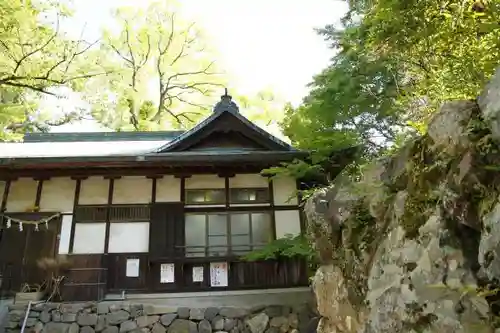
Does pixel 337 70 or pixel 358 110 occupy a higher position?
pixel 337 70

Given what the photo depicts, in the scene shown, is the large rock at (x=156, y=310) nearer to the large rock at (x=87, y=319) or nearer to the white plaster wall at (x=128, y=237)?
the large rock at (x=87, y=319)

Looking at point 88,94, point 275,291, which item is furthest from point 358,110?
point 88,94

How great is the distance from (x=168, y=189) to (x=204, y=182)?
1078mm

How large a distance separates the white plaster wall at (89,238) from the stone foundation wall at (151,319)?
1548 mm

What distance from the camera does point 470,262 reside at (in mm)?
3980

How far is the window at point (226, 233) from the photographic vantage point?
11492 millimetres

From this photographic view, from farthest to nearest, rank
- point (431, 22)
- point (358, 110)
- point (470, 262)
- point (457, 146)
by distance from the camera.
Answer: point (358, 110) < point (431, 22) < point (457, 146) < point (470, 262)

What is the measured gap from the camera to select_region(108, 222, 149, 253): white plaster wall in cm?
1148

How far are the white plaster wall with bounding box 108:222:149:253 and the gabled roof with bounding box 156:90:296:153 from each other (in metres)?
2.34

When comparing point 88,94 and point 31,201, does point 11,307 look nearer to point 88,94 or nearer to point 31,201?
point 31,201

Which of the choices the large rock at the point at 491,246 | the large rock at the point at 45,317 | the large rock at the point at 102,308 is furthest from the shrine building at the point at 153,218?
the large rock at the point at 491,246

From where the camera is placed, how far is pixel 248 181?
12.5 meters

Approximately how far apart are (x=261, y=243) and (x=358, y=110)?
4488mm

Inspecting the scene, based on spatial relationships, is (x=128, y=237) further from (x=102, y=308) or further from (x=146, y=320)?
(x=146, y=320)
